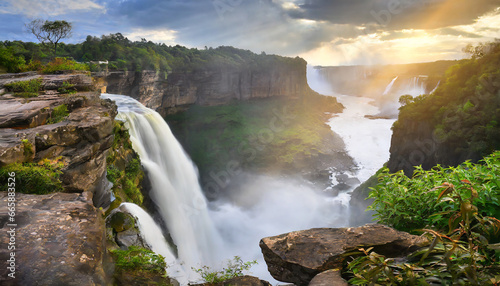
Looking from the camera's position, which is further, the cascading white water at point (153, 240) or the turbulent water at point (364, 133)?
the turbulent water at point (364, 133)

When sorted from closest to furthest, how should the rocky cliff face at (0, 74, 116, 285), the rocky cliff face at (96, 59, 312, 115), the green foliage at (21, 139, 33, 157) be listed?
the rocky cliff face at (0, 74, 116, 285), the green foliage at (21, 139, 33, 157), the rocky cliff face at (96, 59, 312, 115)

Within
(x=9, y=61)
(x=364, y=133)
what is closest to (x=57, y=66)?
(x=9, y=61)

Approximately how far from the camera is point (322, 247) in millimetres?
3807

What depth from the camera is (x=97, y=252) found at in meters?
3.67

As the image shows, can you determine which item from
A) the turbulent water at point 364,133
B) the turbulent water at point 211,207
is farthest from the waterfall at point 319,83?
the turbulent water at point 211,207

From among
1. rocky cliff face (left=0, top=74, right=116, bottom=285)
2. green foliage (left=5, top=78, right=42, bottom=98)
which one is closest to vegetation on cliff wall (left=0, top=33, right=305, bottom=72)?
green foliage (left=5, top=78, right=42, bottom=98)

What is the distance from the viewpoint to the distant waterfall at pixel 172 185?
16.6 m

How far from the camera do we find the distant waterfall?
54.5ft

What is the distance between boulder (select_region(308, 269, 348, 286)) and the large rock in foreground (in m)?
0.22

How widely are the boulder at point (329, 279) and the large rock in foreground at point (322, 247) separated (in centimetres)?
22

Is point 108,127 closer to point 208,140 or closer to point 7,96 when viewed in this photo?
point 7,96

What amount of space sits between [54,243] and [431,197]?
5459 mm

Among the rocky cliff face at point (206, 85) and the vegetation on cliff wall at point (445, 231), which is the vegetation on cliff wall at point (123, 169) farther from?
the rocky cliff face at point (206, 85)

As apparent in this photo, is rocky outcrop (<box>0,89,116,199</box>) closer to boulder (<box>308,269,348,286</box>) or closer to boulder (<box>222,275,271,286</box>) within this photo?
boulder (<box>222,275,271,286</box>)
